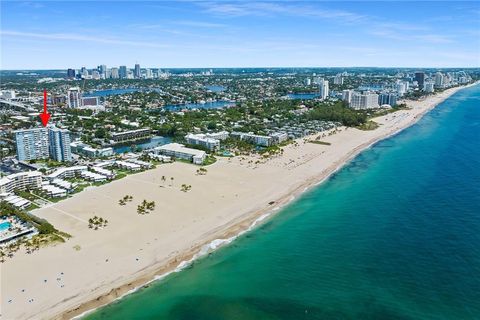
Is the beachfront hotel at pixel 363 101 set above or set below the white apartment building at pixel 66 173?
above

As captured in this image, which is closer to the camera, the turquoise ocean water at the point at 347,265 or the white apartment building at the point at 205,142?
the turquoise ocean water at the point at 347,265

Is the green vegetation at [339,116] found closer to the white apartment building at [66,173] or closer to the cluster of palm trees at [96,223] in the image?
the white apartment building at [66,173]

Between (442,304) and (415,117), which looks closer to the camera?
(442,304)

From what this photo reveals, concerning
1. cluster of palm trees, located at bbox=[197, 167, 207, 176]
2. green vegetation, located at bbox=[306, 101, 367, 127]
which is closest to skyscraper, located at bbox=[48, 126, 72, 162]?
cluster of palm trees, located at bbox=[197, 167, 207, 176]

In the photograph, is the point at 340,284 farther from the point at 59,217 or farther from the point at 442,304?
the point at 59,217

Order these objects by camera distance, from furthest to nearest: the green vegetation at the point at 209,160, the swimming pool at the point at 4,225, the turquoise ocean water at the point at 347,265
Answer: the green vegetation at the point at 209,160 → the swimming pool at the point at 4,225 → the turquoise ocean water at the point at 347,265

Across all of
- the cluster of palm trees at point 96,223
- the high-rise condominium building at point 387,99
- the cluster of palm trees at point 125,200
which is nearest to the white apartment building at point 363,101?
the high-rise condominium building at point 387,99

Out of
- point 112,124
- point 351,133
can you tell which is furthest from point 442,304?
point 112,124
